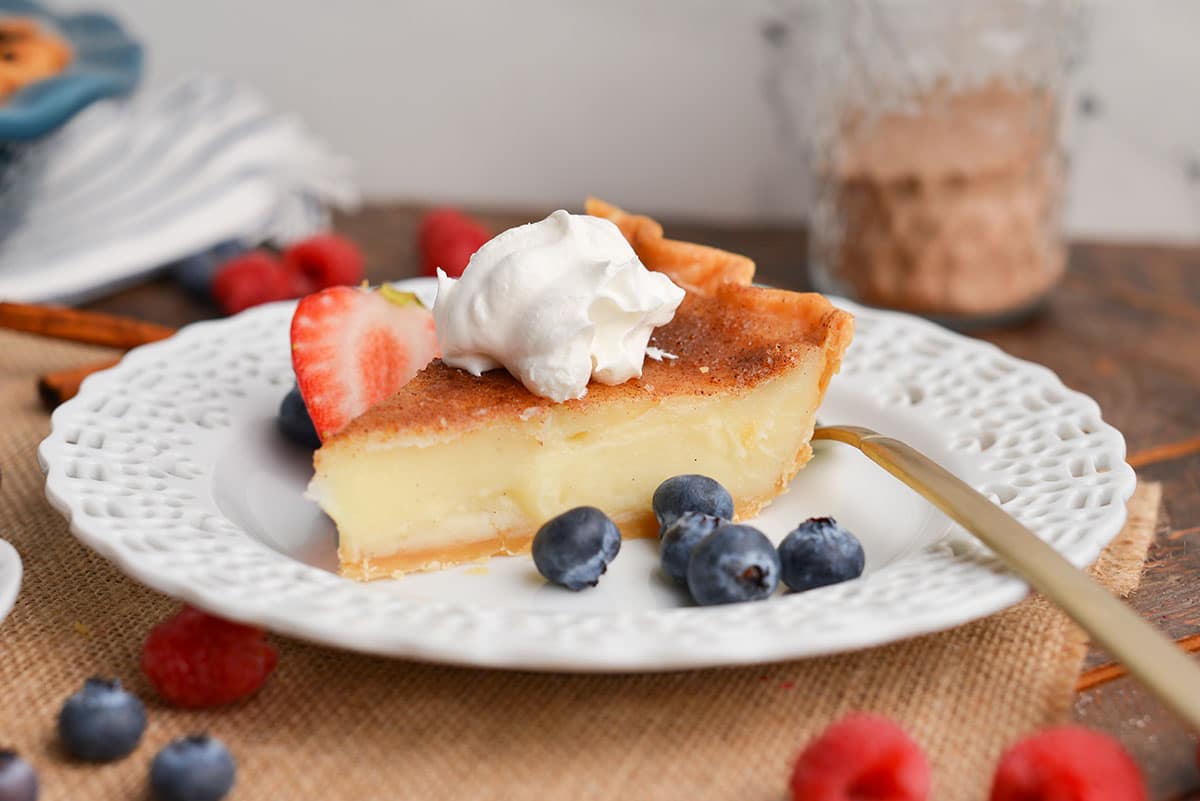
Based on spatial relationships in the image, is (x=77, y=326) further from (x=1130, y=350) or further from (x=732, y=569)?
(x=1130, y=350)

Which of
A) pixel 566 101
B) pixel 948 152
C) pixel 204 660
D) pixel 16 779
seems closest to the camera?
pixel 16 779

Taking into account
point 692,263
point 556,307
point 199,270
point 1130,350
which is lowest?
point 1130,350

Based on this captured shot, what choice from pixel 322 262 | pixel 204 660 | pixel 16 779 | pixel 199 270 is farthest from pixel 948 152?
pixel 16 779

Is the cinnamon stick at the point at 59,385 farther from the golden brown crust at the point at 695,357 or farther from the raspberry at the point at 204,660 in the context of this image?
Answer: the raspberry at the point at 204,660

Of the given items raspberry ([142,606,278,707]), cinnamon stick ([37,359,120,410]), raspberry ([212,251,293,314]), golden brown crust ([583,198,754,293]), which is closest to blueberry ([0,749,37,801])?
raspberry ([142,606,278,707])

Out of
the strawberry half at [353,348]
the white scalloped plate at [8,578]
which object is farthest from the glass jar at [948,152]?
the white scalloped plate at [8,578]

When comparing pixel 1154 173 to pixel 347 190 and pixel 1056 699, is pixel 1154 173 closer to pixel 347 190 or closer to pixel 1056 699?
pixel 347 190

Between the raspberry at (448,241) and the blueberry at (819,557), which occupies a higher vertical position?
the blueberry at (819,557)

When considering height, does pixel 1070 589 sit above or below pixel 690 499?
above
